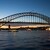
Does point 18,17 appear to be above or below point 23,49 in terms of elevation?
above

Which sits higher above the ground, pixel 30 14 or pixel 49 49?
pixel 30 14

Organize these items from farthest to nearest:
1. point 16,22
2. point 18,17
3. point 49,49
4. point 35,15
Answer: point 35,15 < point 18,17 < point 16,22 < point 49,49

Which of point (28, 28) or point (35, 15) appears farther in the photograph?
point (28, 28)

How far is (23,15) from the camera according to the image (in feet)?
360

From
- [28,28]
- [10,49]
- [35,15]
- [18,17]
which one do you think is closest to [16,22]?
[18,17]

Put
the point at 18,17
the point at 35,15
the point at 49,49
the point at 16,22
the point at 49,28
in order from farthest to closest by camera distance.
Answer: the point at 49,28
the point at 35,15
the point at 18,17
the point at 16,22
the point at 49,49

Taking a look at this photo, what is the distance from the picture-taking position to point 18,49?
2423cm

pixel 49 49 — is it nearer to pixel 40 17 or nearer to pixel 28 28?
pixel 40 17

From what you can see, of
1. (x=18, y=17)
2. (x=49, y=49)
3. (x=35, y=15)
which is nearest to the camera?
(x=49, y=49)

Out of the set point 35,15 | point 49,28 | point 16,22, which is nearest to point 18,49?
point 16,22

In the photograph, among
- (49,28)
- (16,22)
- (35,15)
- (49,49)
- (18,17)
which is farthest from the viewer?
(49,28)

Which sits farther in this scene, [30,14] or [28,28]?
[28,28]

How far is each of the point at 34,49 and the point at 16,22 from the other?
7046cm

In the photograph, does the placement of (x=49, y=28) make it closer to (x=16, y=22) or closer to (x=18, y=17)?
(x=18, y=17)
